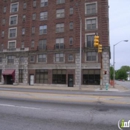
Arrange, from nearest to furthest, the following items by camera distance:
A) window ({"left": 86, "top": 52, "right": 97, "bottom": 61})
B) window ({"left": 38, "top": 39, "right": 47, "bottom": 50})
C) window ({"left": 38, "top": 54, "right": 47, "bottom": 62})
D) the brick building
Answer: window ({"left": 86, "top": 52, "right": 97, "bottom": 61}) → the brick building → window ({"left": 38, "top": 54, "right": 47, "bottom": 62}) → window ({"left": 38, "top": 39, "right": 47, "bottom": 50})

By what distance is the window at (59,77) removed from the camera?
33.6 m

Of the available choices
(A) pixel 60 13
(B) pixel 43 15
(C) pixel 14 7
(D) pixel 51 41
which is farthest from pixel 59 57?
(C) pixel 14 7

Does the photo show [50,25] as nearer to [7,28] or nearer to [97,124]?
[7,28]

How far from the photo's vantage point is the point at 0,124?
20.4ft

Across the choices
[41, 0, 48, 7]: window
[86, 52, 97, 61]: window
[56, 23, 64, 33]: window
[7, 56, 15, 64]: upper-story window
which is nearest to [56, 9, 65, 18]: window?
[56, 23, 64, 33]: window

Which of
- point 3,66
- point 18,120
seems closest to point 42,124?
point 18,120

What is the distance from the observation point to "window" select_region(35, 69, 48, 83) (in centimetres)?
3506

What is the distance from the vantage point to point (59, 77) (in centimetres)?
3388

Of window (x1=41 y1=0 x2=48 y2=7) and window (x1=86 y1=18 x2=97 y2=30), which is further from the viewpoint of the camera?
window (x1=41 y1=0 x2=48 y2=7)

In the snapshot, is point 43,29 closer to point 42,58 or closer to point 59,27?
point 59,27

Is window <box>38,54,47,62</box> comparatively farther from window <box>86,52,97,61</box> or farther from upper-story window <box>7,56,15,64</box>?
window <box>86,52,97,61</box>

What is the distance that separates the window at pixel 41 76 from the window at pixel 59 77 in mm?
1859

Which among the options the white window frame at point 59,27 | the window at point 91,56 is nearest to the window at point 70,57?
the window at point 91,56

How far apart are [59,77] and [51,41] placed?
7.94 m
